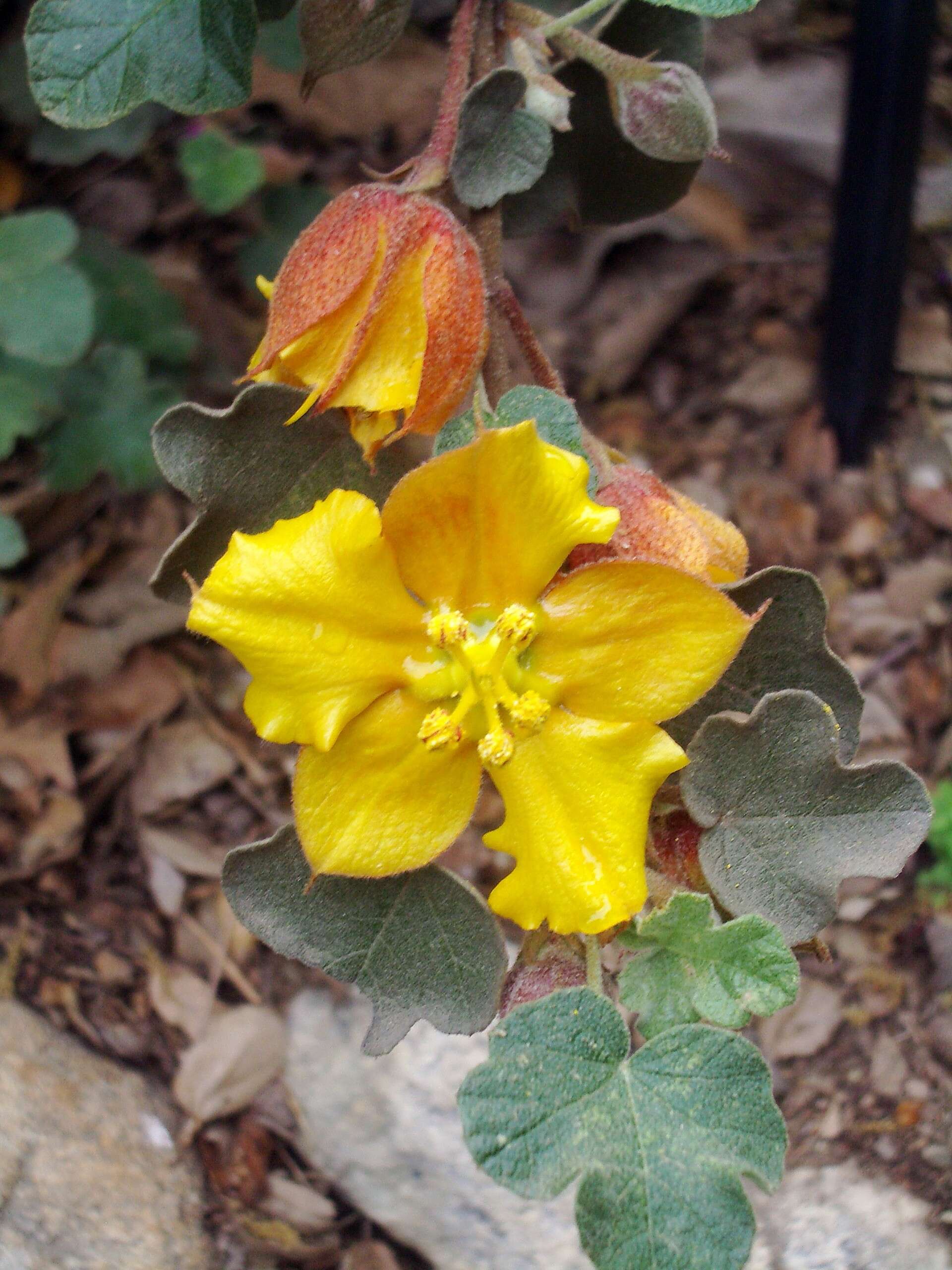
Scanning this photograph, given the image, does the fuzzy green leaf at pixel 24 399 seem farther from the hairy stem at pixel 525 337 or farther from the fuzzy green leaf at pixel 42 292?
the hairy stem at pixel 525 337

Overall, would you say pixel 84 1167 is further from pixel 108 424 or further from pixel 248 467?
pixel 108 424

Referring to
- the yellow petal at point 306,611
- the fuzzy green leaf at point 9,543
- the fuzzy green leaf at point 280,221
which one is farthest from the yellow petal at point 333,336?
the fuzzy green leaf at point 280,221

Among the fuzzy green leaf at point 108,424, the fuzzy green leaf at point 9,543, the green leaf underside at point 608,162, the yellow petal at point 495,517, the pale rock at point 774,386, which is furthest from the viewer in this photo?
the pale rock at point 774,386

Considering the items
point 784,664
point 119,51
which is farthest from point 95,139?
point 784,664

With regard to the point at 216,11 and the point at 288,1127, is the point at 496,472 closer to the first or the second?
the point at 216,11

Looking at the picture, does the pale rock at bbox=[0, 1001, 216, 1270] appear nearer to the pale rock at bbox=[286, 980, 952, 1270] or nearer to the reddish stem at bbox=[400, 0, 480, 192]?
the pale rock at bbox=[286, 980, 952, 1270]

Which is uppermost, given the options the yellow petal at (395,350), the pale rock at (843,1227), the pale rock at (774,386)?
the yellow petal at (395,350)

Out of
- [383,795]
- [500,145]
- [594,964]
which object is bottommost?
[594,964]
